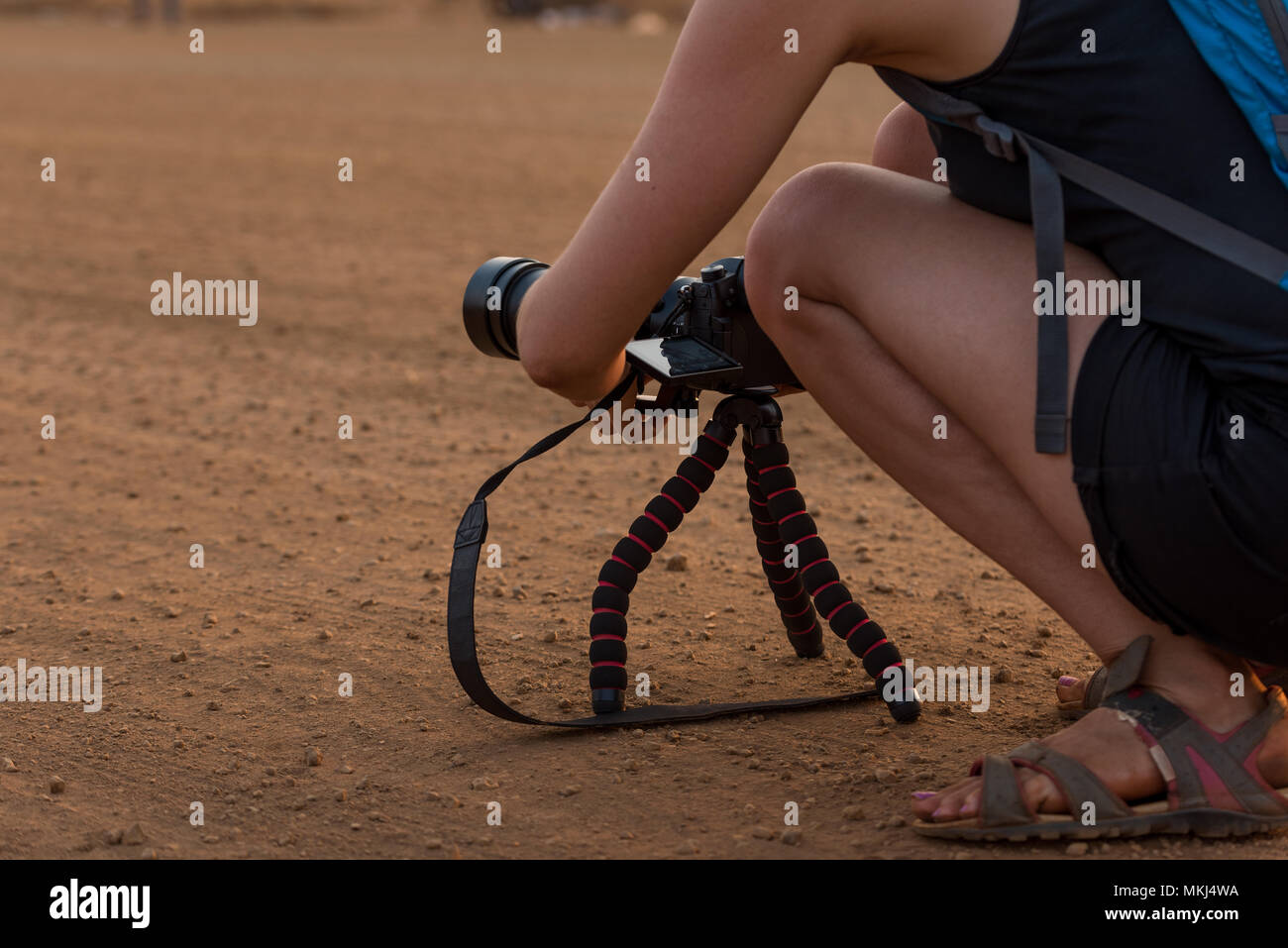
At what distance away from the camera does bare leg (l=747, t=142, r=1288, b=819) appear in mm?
2141

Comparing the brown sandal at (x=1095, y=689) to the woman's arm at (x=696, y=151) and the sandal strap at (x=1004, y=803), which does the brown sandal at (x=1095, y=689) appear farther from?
the woman's arm at (x=696, y=151)

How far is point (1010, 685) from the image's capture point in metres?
2.95

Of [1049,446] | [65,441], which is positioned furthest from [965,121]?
[65,441]

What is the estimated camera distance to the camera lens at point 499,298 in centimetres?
242

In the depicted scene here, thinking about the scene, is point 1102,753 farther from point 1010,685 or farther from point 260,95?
point 260,95

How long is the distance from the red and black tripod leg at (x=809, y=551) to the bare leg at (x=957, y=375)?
0.25 meters

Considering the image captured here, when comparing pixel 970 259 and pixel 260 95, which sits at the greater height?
pixel 260 95

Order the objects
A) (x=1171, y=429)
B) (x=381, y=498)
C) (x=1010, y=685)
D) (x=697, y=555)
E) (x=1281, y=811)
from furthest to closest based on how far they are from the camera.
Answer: (x=381, y=498) → (x=697, y=555) → (x=1010, y=685) → (x=1281, y=811) → (x=1171, y=429)

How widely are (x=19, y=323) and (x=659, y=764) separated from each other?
5.03 metres

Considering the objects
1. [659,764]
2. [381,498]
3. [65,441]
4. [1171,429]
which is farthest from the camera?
[65,441]

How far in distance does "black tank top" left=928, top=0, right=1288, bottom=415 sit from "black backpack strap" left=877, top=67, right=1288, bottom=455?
14mm
